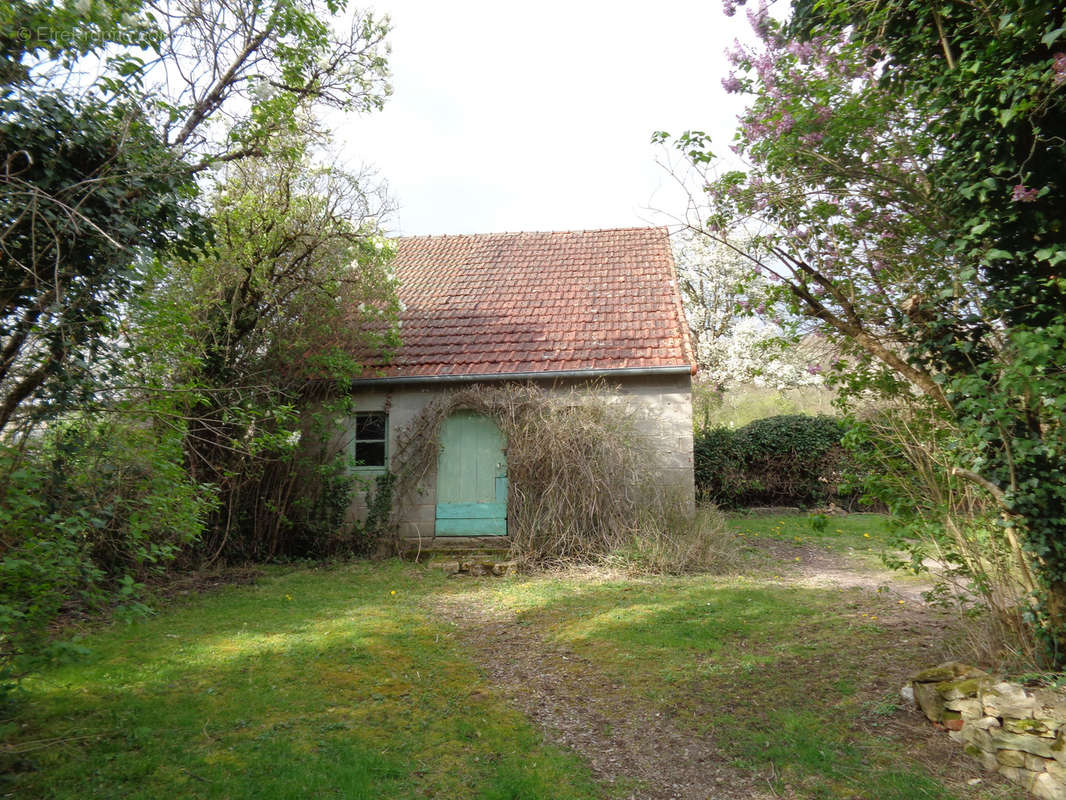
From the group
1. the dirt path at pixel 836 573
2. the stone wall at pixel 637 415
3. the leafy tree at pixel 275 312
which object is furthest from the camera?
the stone wall at pixel 637 415

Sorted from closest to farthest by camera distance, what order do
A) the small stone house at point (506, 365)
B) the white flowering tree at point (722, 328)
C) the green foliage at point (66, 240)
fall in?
the green foliage at point (66, 240)
the small stone house at point (506, 365)
the white flowering tree at point (722, 328)

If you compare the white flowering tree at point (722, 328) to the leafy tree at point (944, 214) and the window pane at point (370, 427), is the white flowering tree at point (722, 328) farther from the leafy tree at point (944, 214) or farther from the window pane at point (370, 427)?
the leafy tree at point (944, 214)

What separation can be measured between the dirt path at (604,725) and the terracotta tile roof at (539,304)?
5.65 m

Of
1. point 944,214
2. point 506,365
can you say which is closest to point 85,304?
point 944,214

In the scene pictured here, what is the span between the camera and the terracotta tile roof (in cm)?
1120

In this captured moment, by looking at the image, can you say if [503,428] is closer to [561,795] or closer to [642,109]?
[642,109]

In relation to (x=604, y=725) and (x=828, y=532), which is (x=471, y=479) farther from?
(x=828, y=532)

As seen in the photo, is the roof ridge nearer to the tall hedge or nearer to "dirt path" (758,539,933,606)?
the tall hedge

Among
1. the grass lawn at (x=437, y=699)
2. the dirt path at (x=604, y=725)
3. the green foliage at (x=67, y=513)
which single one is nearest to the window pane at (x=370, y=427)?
the grass lawn at (x=437, y=699)

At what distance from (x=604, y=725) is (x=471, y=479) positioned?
682cm

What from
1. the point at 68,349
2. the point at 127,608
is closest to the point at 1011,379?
the point at 127,608

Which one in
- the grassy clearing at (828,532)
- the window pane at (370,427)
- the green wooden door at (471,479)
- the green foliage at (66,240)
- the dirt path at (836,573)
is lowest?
the dirt path at (836,573)

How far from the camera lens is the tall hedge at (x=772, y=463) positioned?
599 inches

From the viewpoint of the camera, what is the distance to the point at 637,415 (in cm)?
1067
